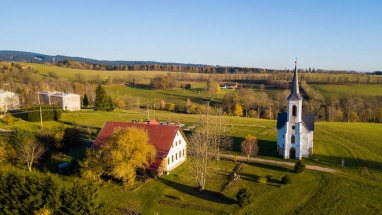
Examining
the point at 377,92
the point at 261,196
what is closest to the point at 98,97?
the point at 261,196

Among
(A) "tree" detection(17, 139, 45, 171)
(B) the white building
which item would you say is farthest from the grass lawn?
(B) the white building

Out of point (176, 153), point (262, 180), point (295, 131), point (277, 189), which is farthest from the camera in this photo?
point (295, 131)

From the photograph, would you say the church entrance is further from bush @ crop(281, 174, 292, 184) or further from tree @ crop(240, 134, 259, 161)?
bush @ crop(281, 174, 292, 184)

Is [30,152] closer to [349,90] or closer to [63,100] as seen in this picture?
[63,100]

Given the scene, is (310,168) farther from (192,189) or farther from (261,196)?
(192,189)

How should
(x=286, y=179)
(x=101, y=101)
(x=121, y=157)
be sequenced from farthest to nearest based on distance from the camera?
1. (x=101, y=101)
2. (x=286, y=179)
3. (x=121, y=157)

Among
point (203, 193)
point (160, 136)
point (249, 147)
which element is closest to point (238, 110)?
point (249, 147)

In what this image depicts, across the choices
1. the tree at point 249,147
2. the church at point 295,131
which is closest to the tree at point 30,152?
the tree at point 249,147
